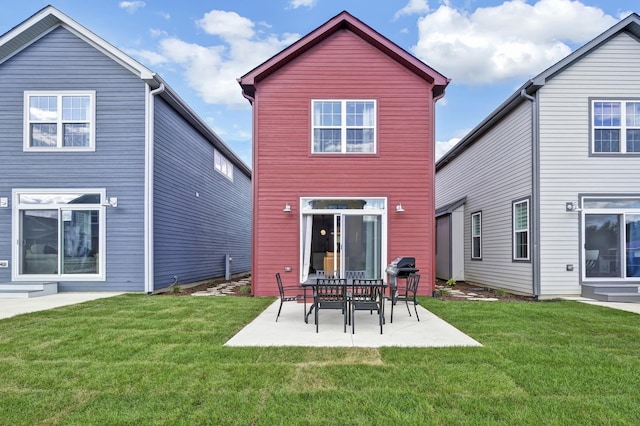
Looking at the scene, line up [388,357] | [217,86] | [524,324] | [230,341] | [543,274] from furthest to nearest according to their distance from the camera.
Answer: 1. [217,86]
2. [543,274]
3. [524,324]
4. [230,341]
5. [388,357]

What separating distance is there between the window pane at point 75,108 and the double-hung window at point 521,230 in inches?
462

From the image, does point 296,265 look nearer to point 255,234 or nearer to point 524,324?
point 255,234

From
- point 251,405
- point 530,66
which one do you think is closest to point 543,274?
point 251,405

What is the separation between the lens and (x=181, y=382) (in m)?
3.74

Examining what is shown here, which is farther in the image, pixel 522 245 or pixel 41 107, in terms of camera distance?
pixel 522 245

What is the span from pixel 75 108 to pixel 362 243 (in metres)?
8.25

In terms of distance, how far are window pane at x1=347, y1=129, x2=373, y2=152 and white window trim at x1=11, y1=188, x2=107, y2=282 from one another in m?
6.48

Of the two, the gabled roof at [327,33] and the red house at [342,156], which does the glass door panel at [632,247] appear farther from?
the gabled roof at [327,33]

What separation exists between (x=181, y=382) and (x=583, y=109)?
10.8m

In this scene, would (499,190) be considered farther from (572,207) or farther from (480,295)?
(480,295)

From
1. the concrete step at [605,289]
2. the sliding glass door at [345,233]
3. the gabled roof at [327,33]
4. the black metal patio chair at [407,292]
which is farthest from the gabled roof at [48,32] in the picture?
the concrete step at [605,289]

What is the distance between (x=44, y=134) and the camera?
409 inches

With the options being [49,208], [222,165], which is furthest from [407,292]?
[222,165]

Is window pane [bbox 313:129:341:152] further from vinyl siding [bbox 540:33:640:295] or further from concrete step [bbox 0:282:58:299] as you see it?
concrete step [bbox 0:282:58:299]
